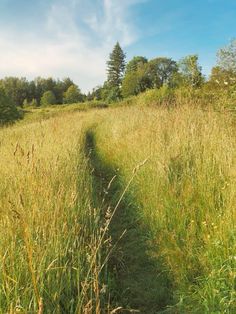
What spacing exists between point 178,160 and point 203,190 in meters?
1.00

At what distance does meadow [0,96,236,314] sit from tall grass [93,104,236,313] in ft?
0.04

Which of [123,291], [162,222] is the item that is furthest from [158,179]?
[123,291]

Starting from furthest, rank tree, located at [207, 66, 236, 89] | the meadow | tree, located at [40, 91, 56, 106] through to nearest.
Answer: tree, located at [40, 91, 56, 106] → tree, located at [207, 66, 236, 89] → the meadow

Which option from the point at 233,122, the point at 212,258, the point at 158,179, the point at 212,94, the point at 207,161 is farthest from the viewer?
the point at 212,94

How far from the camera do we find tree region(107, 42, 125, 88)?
67688 millimetres

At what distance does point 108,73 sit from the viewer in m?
68.4

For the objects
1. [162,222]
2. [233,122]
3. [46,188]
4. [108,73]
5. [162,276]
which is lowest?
[162,276]

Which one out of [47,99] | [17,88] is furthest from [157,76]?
[17,88]

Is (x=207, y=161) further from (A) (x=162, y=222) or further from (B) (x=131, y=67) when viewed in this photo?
(B) (x=131, y=67)

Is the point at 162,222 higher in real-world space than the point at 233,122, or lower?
lower

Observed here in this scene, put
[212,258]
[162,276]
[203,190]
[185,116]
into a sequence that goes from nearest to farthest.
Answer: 1. [212,258]
2. [162,276]
3. [203,190]
4. [185,116]

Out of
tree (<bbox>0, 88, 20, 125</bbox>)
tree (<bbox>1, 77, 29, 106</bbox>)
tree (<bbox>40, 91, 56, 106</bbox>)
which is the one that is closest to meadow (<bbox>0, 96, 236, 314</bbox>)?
tree (<bbox>0, 88, 20, 125</bbox>)

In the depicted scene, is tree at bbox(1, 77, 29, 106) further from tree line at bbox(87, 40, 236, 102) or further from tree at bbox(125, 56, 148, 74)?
tree at bbox(125, 56, 148, 74)

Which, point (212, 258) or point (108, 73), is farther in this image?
point (108, 73)
